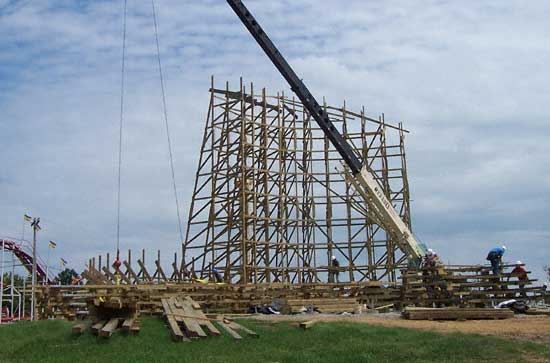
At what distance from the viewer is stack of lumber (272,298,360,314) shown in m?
25.5

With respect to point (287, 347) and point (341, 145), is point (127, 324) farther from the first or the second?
point (341, 145)

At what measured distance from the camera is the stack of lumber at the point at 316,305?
25531mm

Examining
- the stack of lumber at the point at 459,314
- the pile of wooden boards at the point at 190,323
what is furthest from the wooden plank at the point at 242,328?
the stack of lumber at the point at 459,314

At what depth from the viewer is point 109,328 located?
55.0 ft

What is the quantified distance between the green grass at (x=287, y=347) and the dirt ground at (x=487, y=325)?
1220mm

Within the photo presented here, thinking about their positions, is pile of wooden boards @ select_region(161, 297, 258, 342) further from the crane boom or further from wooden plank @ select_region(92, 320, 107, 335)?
the crane boom

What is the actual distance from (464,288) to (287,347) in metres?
12.5

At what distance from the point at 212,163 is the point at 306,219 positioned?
630 centimetres

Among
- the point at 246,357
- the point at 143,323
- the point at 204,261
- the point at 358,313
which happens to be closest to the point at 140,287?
the point at 143,323

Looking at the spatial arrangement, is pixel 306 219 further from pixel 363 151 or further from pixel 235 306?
pixel 235 306

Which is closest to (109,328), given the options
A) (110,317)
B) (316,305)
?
(110,317)

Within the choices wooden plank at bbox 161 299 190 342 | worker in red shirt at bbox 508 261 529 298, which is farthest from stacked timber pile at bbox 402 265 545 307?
wooden plank at bbox 161 299 190 342

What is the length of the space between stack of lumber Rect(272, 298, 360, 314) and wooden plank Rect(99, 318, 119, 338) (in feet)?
28.7

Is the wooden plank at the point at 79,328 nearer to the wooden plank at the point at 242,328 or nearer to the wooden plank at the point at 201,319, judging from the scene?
the wooden plank at the point at 201,319
